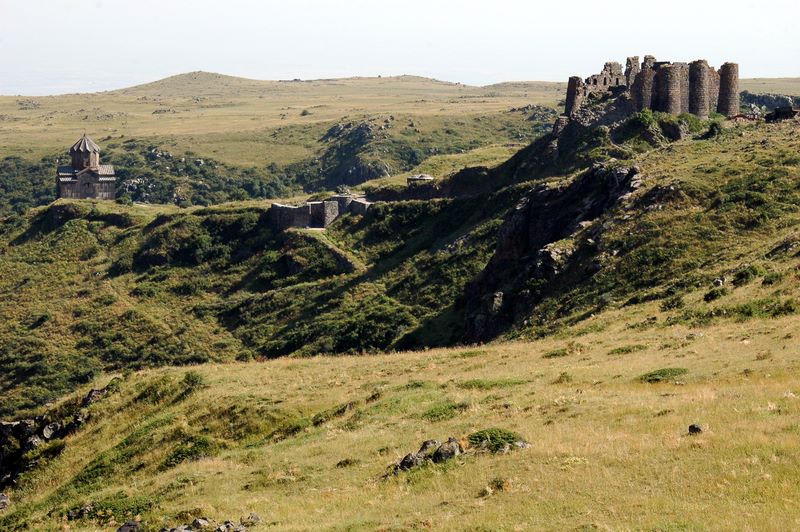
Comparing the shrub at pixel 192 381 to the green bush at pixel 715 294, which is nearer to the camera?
the green bush at pixel 715 294

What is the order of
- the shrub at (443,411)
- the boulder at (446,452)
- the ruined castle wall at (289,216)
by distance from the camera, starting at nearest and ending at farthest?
the boulder at (446,452) → the shrub at (443,411) → the ruined castle wall at (289,216)

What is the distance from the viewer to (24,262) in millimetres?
86562

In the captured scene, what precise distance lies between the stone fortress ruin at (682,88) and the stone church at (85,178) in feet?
197

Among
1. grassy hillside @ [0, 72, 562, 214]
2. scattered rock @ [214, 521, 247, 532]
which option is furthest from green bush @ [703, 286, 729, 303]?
grassy hillside @ [0, 72, 562, 214]

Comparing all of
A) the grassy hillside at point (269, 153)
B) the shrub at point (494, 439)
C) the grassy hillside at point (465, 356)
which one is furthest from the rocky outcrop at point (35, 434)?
the grassy hillside at point (269, 153)

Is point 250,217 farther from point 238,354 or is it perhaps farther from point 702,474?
point 702,474

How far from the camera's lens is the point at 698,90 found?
64.6 meters

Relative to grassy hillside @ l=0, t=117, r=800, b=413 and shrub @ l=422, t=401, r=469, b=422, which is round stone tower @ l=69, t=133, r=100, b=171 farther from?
shrub @ l=422, t=401, r=469, b=422

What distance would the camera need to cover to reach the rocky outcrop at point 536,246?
43938 millimetres

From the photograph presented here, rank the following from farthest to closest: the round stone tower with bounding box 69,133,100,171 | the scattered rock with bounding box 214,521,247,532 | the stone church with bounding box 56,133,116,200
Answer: the round stone tower with bounding box 69,133,100,171 → the stone church with bounding box 56,133,116,200 → the scattered rock with bounding box 214,521,247,532

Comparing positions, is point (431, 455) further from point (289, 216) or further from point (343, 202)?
point (289, 216)

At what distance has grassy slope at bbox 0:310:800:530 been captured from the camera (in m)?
16.1

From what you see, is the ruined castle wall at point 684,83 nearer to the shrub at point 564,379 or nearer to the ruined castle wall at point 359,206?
the ruined castle wall at point 359,206

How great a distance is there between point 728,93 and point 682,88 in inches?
197
